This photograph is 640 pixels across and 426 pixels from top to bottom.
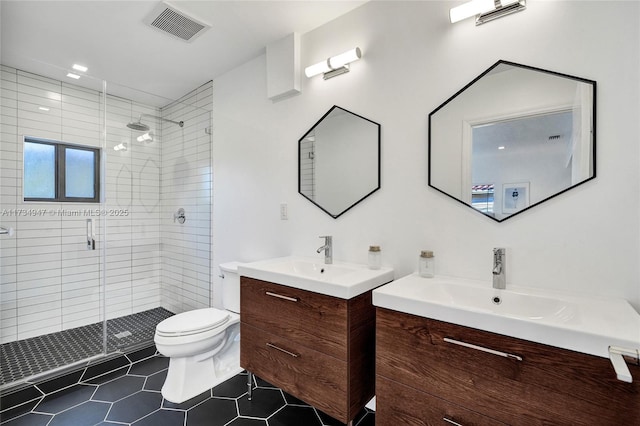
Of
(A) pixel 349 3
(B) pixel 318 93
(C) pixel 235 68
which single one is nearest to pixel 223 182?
(C) pixel 235 68

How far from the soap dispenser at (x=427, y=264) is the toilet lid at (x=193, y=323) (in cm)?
139

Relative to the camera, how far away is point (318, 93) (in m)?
2.05

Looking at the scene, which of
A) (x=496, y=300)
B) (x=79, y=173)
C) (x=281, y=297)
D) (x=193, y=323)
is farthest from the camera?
(x=79, y=173)

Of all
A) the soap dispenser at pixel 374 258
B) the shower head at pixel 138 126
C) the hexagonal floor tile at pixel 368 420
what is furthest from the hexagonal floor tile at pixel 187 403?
→ the shower head at pixel 138 126

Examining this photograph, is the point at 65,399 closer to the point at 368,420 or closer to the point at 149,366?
the point at 149,366

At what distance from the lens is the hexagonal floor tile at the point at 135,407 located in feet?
5.59

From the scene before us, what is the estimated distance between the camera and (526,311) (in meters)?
1.22

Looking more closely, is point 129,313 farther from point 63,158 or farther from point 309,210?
point 309,210

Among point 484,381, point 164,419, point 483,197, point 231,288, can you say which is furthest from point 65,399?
point 483,197

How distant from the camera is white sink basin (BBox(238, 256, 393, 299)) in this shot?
4.49 feet

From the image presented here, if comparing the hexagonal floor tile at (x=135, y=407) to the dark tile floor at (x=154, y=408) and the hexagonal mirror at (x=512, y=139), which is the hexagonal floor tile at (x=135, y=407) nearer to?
the dark tile floor at (x=154, y=408)

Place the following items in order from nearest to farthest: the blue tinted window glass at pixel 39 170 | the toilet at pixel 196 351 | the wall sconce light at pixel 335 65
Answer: the wall sconce light at pixel 335 65
the toilet at pixel 196 351
the blue tinted window glass at pixel 39 170

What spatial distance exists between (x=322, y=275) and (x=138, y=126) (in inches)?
101

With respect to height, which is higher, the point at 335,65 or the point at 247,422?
the point at 335,65
